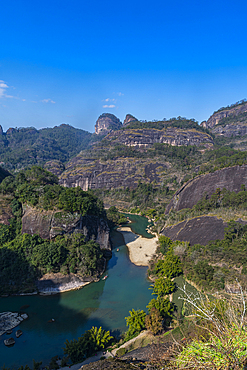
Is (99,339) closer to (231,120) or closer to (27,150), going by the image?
(27,150)

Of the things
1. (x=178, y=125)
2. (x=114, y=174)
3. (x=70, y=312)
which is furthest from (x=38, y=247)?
(x=178, y=125)

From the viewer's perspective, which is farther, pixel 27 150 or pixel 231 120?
pixel 27 150

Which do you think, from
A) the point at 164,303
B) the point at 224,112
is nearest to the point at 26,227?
the point at 164,303

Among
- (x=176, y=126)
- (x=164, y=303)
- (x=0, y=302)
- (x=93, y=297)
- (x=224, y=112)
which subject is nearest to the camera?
(x=164, y=303)

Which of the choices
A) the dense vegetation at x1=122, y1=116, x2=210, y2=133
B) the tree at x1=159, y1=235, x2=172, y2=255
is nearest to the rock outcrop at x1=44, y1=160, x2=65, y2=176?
the dense vegetation at x1=122, y1=116, x2=210, y2=133

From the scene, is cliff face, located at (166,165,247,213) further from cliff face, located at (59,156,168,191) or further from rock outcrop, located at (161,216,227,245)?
cliff face, located at (59,156,168,191)

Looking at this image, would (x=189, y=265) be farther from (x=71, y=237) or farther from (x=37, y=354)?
(x=37, y=354)

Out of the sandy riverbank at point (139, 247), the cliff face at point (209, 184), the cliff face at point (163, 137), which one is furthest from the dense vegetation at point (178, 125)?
the sandy riverbank at point (139, 247)
